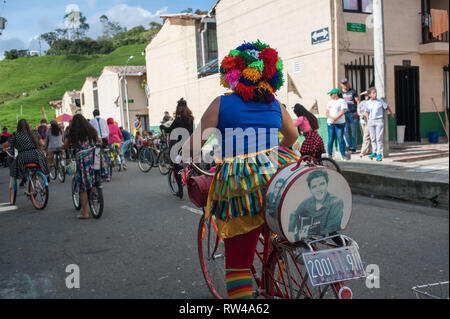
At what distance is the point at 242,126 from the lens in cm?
272

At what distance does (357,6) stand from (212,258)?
12925 millimetres

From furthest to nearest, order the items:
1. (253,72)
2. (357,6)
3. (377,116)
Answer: (357,6)
(377,116)
(253,72)

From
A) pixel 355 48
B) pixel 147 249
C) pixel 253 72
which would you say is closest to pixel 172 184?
pixel 147 249

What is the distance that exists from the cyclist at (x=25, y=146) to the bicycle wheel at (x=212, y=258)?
228 inches

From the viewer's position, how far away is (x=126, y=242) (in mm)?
5699

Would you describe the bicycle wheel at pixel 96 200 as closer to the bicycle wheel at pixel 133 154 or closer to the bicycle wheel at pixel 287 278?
the bicycle wheel at pixel 287 278

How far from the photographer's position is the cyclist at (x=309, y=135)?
8234 millimetres

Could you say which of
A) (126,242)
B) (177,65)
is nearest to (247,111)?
(126,242)

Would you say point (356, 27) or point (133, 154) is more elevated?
point (356, 27)

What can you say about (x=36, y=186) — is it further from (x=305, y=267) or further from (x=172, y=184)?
(x=305, y=267)

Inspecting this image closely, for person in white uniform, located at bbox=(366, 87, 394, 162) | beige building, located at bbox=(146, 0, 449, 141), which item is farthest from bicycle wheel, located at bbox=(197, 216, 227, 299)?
beige building, located at bbox=(146, 0, 449, 141)

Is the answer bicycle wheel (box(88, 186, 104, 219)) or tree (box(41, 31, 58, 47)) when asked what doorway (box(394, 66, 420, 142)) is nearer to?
bicycle wheel (box(88, 186, 104, 219))

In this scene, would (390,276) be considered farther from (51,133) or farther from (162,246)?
(51,133)

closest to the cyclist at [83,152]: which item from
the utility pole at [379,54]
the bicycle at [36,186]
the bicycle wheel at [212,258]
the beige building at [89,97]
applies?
the bicycle at [36,186]
